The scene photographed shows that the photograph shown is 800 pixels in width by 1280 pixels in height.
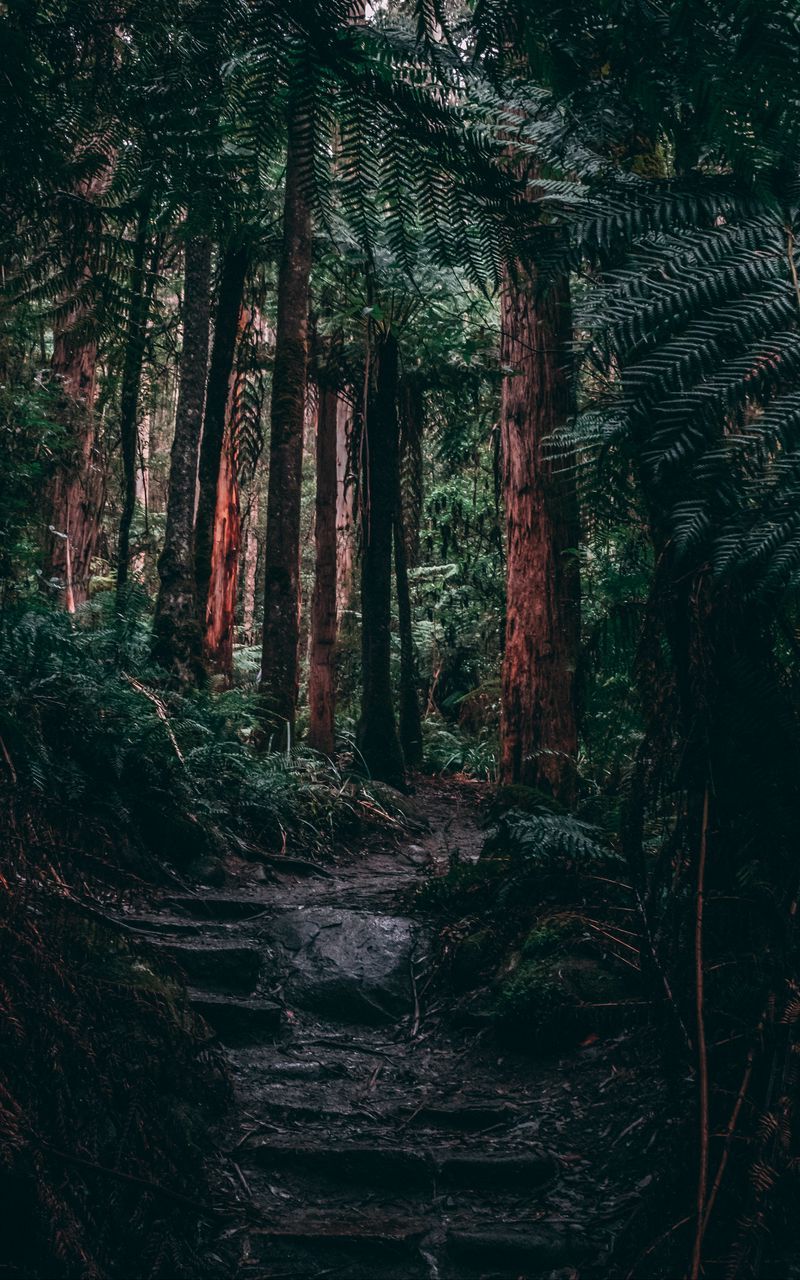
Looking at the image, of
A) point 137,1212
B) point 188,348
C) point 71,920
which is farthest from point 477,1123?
point 188,348

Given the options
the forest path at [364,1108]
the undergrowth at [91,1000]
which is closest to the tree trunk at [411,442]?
the undergrowth at [91,1000]

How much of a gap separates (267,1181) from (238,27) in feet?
11.7

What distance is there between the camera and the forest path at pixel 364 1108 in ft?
9.05

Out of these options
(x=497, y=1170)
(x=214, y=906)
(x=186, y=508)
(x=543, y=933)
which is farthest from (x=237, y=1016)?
(x=186, y=508)

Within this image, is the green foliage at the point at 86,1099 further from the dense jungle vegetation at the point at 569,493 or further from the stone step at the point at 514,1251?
the stone step at the point at 514,1251

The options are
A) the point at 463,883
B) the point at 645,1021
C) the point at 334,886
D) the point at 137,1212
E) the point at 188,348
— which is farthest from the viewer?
the point at 188,348

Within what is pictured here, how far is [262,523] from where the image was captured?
2969 centimetres

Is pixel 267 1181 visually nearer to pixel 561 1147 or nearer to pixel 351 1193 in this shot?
pixel 351 1193

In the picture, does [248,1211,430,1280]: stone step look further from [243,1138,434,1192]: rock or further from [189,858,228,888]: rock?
[189,858,228,888]: rock

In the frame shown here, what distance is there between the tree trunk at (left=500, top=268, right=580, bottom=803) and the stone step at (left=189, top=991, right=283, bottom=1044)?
2678mm

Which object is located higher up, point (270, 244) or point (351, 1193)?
point (270, 244)

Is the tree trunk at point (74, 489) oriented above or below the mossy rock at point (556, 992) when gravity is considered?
above

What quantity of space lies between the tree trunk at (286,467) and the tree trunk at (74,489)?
3.41 metres

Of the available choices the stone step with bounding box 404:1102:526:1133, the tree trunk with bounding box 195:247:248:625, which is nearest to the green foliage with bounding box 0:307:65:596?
the tree trunk with bounding box 195:247:248:625
